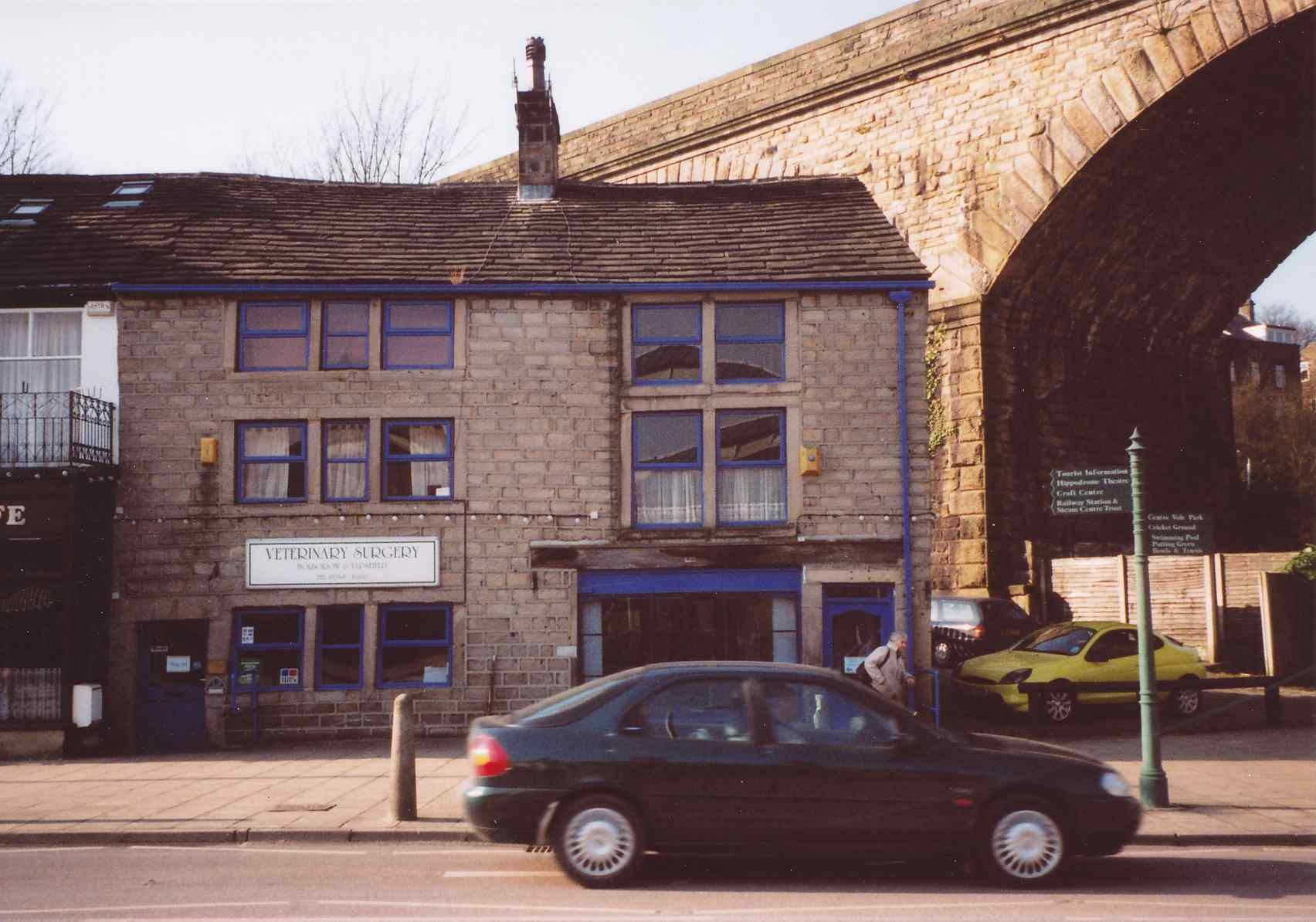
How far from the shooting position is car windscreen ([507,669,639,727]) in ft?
27.2

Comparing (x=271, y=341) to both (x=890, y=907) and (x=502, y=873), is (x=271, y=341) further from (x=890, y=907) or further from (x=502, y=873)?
(x=890, y=907)

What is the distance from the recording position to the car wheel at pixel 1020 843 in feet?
26.5

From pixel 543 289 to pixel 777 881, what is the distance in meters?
10.9

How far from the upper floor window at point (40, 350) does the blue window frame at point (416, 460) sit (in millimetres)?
4562

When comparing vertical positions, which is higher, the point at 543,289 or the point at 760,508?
the point at 543,289

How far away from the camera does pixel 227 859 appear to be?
30.5 feet

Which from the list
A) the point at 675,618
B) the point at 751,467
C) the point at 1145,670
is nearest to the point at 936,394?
the point at 751,467

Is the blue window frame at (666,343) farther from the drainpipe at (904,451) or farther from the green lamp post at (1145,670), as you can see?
the green lamp post at (1145,670)

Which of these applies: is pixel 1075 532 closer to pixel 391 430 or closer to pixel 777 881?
pixel 391 430

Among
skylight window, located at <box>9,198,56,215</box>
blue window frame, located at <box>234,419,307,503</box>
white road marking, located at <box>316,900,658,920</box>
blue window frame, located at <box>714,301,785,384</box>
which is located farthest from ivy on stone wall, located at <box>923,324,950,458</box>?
white road marking, located at <box>316,900,658,920</box>

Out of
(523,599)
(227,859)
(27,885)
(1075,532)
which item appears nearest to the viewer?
(27,885)

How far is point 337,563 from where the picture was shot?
1709cm

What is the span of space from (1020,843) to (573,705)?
3.14 metres

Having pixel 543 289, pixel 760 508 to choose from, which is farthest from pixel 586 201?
pixel 760 508
